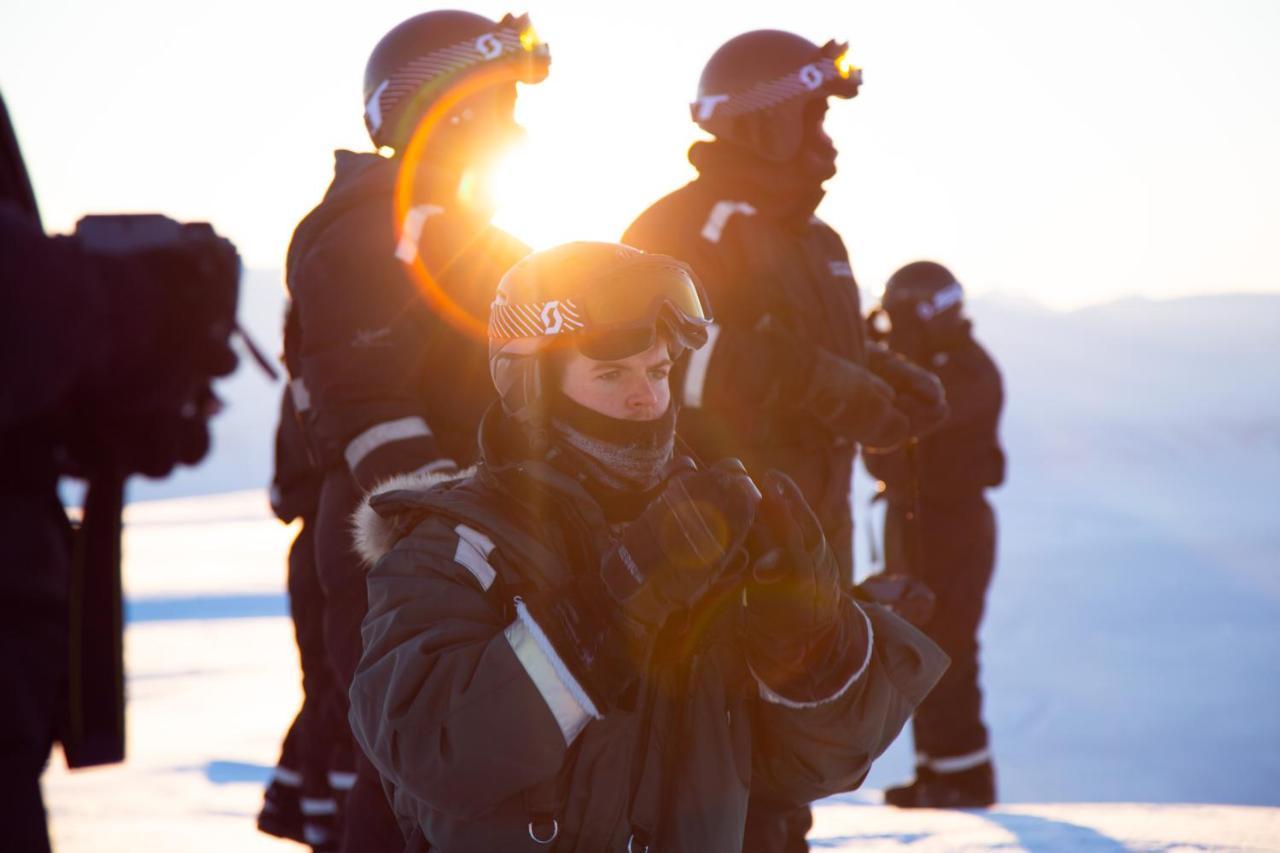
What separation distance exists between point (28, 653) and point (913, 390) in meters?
3.29

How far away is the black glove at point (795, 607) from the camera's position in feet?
7.68

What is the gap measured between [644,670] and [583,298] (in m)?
0.68

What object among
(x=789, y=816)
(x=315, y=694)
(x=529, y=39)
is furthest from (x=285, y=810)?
(x=529, y=39)

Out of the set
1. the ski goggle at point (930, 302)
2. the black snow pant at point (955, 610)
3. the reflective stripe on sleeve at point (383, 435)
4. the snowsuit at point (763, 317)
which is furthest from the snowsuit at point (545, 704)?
the ski goggle at point (930, 302)

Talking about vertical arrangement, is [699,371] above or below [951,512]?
above

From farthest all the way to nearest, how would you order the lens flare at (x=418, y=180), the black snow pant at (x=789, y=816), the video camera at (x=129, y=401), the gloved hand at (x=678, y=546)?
1. the lens flare at (x=418, y=180)
2. the black snow pant at (x=789, y=816)
3. the gloved hand at (x=678, y=546)
4. the video camera at (x=129, y=401)

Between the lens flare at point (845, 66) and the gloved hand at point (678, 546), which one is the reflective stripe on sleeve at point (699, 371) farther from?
the gloved hand at point (678, 546)

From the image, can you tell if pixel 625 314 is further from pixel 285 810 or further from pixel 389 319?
pixel 285 810

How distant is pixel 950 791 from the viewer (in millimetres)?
6758

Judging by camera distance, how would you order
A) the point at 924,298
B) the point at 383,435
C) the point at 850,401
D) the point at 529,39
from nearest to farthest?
1. the point at 383,435
2. the point at 529,39
3. the point at 850,401
4. the point at 924,298

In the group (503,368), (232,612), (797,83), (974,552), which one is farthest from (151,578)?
(503,368)

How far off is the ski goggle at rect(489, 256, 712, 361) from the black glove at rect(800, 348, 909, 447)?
155 centimetres

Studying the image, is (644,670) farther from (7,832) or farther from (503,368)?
(7,832)

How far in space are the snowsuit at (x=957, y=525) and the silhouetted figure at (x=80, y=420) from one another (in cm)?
490
